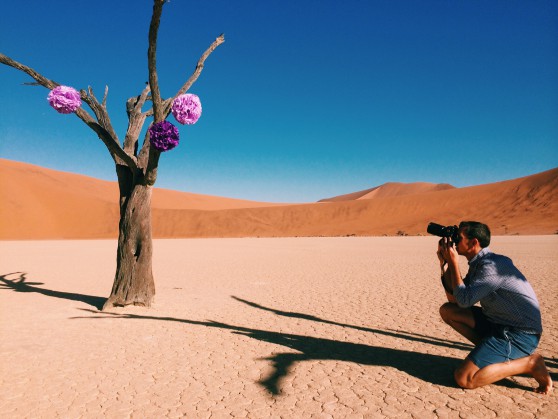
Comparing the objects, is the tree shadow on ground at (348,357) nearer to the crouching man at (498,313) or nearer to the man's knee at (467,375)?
the man's knee at (467,375)

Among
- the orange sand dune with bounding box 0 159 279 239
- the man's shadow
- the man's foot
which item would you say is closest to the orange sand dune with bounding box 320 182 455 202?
the orange sand dune with bounding box 0 159 279 239

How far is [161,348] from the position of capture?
15.6ft

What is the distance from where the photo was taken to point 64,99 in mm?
5930

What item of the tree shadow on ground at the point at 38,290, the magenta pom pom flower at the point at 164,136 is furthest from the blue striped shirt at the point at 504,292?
the tree shadow on ground at the point at 38,290

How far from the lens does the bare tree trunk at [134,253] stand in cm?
672

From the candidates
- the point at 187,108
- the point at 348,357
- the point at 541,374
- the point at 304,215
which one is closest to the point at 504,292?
the point at 541,374

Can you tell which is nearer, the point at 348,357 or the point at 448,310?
the point at 448,310

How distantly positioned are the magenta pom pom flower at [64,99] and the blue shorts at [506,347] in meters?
6.43

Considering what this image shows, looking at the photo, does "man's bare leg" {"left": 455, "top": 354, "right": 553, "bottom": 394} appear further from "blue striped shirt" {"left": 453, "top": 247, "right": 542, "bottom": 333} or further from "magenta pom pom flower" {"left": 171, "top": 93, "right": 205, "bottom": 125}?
"magenta pom pom flower" {"left": 171, "top": 93, "right": 205, "bottom": 125}

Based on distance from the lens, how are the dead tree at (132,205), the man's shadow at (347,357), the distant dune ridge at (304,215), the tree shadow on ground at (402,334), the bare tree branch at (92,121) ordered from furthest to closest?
the distant dune ridge at (304,215)
the dead tree at (132,205)
the bare tree branch at (92,121)
the tree shadow on ground at (402,334)
the man's shadow at (347,357)

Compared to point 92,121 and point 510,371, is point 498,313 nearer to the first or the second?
point 510,371

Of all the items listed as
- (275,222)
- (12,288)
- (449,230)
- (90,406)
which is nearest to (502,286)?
(449,230)

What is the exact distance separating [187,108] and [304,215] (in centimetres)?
4816

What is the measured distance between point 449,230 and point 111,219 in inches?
1947
